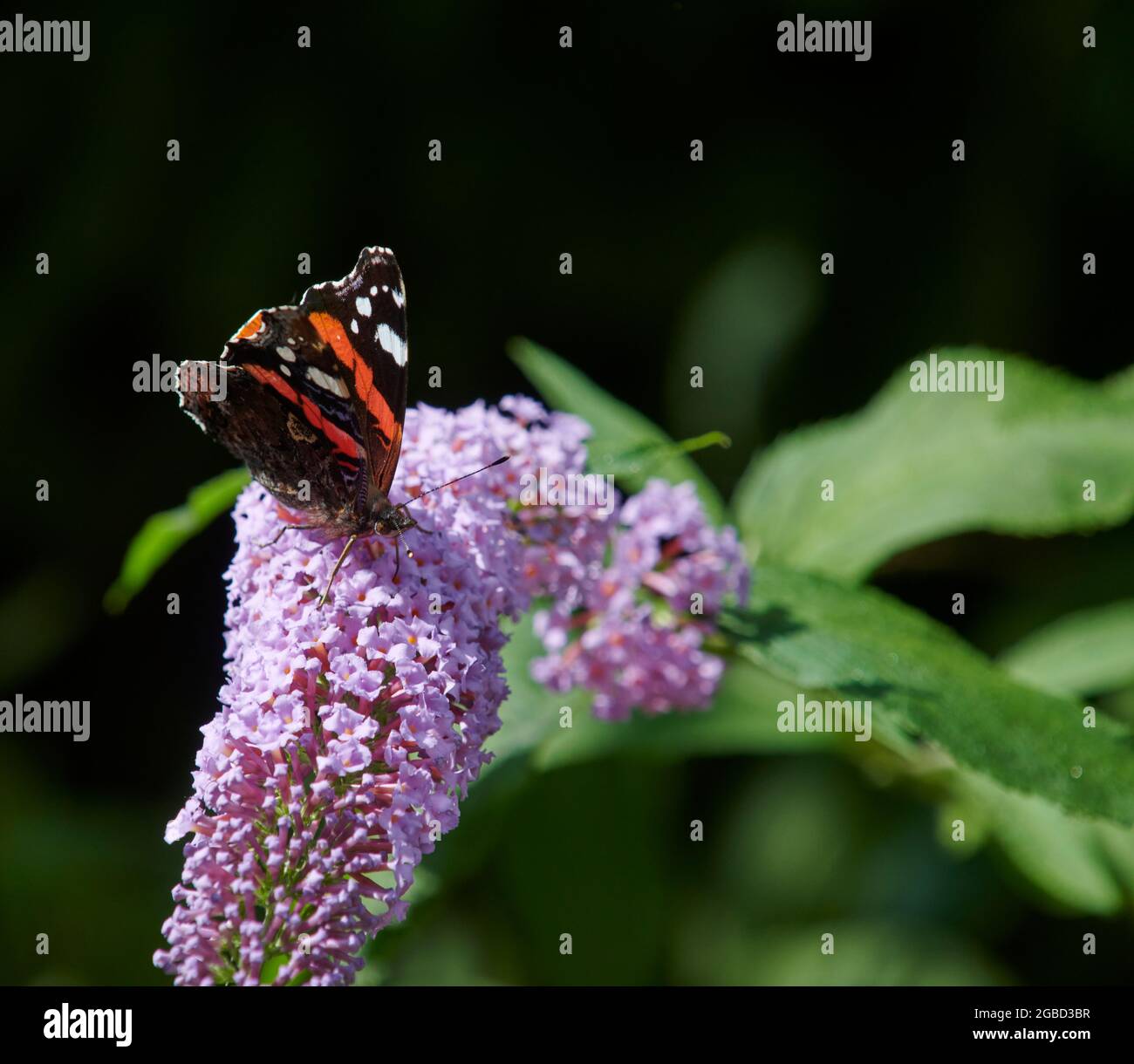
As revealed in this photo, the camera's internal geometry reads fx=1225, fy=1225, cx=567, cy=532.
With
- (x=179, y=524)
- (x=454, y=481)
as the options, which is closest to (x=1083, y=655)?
(x=454, y=481)

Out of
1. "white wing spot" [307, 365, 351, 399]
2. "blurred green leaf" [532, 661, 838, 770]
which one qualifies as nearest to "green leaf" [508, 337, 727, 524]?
"blurred green leaf" [532, 661, 838, 770]

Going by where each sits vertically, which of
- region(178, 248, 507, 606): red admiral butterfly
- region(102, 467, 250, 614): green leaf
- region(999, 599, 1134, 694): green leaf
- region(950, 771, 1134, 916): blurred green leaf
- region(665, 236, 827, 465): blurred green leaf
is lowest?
region(950, 771, 1134, 916): blurred green leaf

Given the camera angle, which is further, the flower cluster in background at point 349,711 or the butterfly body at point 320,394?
the butterfly body at point 320,394

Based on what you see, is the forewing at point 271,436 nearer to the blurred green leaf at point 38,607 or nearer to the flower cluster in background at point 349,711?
the flower cluster in background at point 349,711

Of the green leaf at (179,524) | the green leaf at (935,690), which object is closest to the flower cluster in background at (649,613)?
the green leaf at (935,690)

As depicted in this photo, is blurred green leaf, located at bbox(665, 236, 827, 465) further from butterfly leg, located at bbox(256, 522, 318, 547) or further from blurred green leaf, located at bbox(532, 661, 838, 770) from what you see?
butterfly leg, located at bbox(256, 522, 318, 547)

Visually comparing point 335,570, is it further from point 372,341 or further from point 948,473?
point 948,473

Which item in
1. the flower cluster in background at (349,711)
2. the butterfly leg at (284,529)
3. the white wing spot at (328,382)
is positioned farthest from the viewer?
the white wing spot at (328,382)
